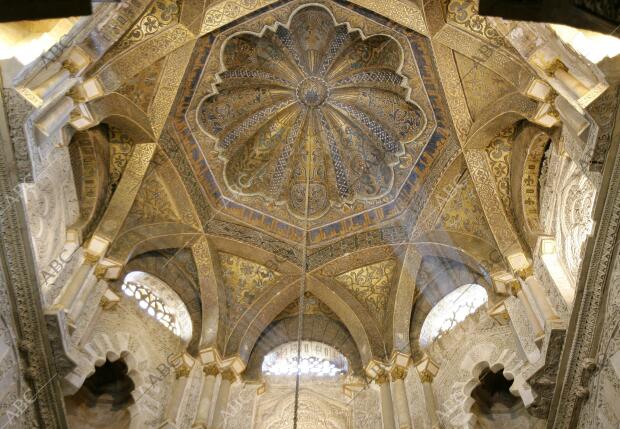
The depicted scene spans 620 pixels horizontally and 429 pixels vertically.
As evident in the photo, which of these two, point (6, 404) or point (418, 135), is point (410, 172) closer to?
point (418, 135)

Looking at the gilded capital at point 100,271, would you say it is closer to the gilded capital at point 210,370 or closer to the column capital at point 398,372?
the gilded capital at point 210,370

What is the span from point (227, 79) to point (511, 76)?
5.65 m

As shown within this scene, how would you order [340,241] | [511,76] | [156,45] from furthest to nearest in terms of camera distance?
[340,241]
[156,45]
[511,76]

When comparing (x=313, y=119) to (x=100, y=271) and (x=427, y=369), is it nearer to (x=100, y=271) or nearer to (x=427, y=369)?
(x=100, y=271)

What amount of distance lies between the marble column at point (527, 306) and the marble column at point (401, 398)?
2305mm

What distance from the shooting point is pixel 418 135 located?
12711 mm

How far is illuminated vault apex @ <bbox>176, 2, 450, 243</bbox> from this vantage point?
476 inches

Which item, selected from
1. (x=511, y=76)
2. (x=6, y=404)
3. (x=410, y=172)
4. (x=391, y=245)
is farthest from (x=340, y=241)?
(x=6, y=404)

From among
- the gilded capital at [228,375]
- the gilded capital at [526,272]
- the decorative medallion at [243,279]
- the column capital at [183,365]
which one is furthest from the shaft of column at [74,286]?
Result: the gilded capital at [526,272]

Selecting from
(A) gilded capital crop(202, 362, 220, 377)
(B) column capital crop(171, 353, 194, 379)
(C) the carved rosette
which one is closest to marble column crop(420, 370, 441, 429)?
(A) gilded capital crop(202, 362, 220, 377)

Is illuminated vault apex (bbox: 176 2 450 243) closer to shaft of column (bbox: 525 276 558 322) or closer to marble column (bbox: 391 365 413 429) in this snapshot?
marble column (bbox: 391 365 413 429)

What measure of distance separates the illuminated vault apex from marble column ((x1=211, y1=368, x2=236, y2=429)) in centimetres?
328

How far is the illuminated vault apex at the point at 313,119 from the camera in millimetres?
12086

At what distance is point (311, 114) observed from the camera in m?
14.4
